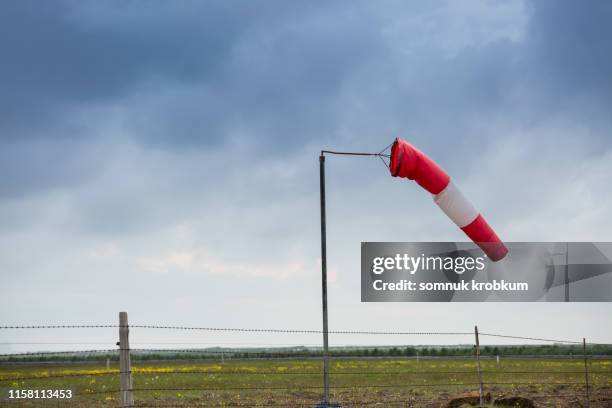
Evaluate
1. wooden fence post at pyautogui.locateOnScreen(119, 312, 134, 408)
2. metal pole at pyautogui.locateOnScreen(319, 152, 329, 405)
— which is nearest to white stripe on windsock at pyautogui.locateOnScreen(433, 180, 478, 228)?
metal pole at pyautogui.locateOnScreen(319, 152, 329, 405)

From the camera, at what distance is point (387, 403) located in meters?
20.4

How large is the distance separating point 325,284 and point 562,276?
12.3 meters

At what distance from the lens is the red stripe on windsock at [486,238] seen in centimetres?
1867

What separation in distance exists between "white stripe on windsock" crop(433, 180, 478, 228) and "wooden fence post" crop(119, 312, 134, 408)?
823cm

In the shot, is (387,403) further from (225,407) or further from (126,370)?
(126,370)

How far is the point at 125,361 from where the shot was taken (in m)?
12.3

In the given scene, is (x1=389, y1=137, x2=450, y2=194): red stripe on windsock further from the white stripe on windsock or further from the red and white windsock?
the white stripe on windsock

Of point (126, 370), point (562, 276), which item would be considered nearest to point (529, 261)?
point (562, 276)

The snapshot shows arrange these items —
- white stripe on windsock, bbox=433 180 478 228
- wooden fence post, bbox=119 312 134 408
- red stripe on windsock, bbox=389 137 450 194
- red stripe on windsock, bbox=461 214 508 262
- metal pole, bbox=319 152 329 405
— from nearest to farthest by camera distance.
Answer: wooden fence post, bbox=119 312 134 408 < metal pole, bbox=319 152 329 405 < red stripe on windsock, bbox=389 137 450 194 < white stripe on windsock, bbox=433 180 478 228 < red stripe on windsock, bbox=461 214 508 262

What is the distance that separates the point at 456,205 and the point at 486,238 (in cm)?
226

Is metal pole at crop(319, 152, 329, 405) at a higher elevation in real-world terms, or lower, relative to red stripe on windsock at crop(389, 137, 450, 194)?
lower

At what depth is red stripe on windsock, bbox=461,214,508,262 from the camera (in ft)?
61.3

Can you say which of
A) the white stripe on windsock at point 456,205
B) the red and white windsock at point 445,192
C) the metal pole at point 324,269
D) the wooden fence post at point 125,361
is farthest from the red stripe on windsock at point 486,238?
the wooden fence post at point 125,361

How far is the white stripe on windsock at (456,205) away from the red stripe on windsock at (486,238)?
27 centimetres
